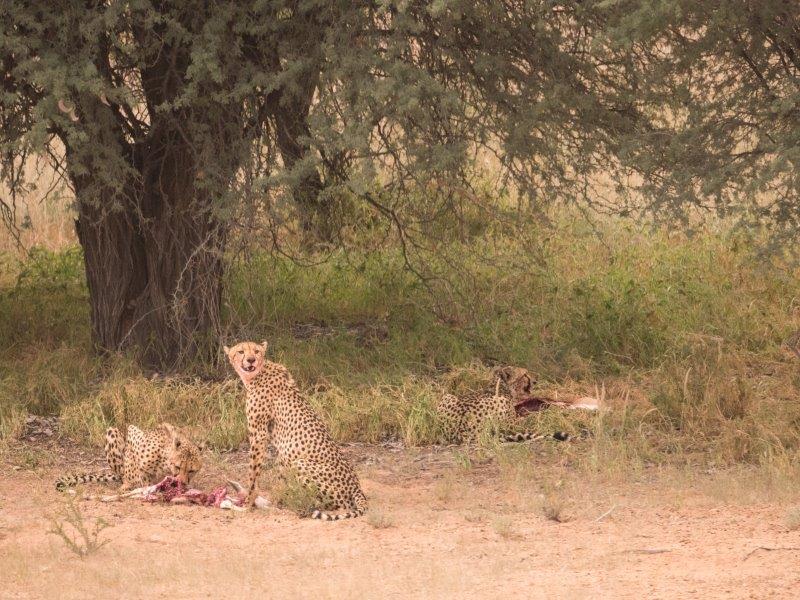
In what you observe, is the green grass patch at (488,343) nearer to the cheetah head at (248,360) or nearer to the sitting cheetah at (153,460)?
the sitting cheetah at (153,460)

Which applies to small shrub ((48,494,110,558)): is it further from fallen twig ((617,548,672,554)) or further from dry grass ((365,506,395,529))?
fallen twig ((617,548,672,554))

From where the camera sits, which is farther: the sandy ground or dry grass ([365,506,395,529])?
dry grass ([365,506,395,529])

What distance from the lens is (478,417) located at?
8.98m

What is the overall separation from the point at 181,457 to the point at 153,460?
20 centimetres

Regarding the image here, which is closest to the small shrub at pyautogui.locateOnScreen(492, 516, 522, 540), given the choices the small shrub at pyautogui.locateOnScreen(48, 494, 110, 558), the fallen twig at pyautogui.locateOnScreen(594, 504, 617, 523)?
the fallen twig at pyautogui.locateOnScreen(594, 504, 617, 523)

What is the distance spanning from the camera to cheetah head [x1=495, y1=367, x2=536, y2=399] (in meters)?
9.48

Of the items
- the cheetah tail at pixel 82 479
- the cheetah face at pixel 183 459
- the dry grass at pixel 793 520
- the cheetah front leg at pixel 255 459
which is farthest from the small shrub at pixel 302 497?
the dry grass at pixel 793 520

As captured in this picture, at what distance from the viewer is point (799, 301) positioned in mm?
11641

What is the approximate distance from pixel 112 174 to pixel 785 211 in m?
4.65

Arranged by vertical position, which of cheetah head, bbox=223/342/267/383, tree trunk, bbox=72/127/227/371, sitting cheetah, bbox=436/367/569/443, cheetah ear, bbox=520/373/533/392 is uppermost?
tree trunk, bbox=72/127/227/371

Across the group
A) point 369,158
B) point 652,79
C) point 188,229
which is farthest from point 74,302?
point 652,79

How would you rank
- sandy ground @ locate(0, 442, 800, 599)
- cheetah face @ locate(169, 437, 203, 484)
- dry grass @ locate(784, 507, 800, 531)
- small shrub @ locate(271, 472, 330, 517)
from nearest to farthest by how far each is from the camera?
sandy ground @ locate(0, 442, 800, 599) < dry grass @ locate(784, 507, 800, 531) < small shrub @ locate(271, 472, 330, 517) < cheetah face @ locate(169, 437, 203, 484)

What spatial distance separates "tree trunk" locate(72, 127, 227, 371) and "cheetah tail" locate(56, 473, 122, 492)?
243 centimetres

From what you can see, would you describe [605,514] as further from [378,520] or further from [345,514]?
[345,514]
